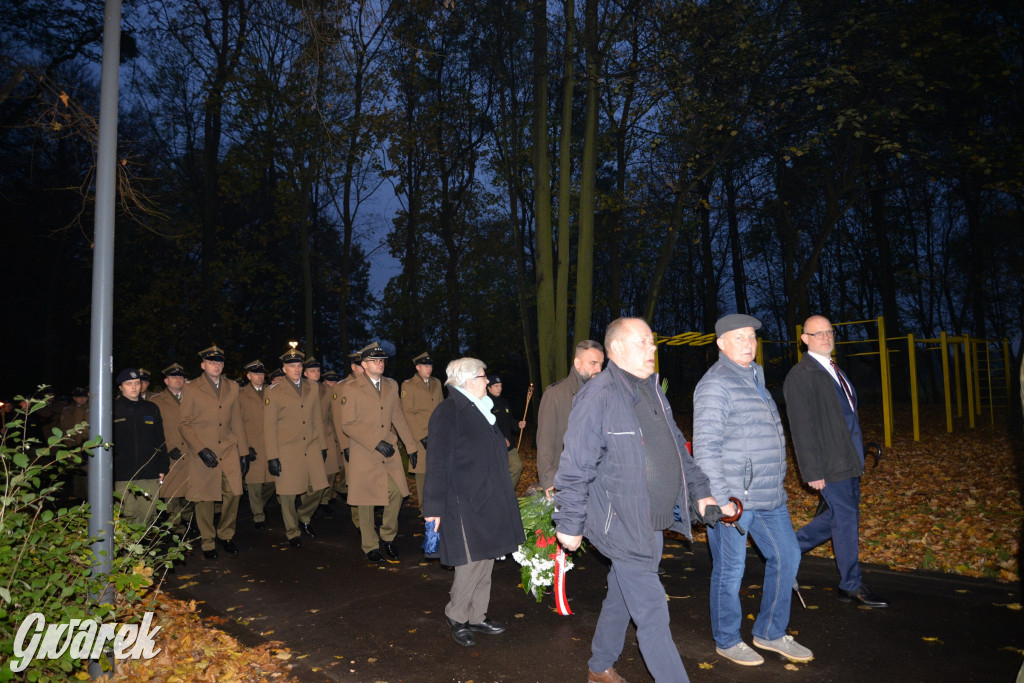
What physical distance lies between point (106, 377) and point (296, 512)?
5366 mm

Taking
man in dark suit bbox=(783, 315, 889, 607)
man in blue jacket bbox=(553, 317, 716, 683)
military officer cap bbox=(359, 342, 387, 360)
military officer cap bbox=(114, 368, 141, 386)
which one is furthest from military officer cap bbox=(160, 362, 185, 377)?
man in dark suit bbox=(783, 315, 889, 607)

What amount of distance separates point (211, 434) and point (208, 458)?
418mm

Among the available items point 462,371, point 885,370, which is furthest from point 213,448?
point 885,370

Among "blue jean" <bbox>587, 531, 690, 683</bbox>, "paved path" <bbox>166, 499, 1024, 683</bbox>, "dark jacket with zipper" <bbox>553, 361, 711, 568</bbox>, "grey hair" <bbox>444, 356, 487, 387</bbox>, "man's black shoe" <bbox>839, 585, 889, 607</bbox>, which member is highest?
"grey hair" <bbox>444, 356, 487, 387</bbox>

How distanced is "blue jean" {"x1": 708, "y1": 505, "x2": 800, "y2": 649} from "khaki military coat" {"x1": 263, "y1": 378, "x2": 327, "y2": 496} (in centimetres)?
619

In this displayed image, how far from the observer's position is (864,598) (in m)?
5.92

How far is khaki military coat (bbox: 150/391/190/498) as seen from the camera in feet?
30.2

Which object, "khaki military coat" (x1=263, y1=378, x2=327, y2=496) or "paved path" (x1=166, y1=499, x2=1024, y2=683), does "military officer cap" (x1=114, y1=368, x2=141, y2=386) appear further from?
"paved path" (x1=166, y1=499, x2=1024, y2=683)

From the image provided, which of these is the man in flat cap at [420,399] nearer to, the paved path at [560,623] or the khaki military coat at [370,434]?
the khaki military coat at [370,434]

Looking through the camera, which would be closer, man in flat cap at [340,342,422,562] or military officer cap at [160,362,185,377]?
man in flat cap at [340,342,422,562]

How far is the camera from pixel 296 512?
998cm

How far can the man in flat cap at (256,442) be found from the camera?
10.9 meters

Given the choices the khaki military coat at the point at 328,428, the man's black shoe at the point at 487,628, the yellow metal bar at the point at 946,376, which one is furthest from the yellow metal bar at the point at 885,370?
the man's black shoe at the point at 487,628

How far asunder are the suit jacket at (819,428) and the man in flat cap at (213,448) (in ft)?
21.6
